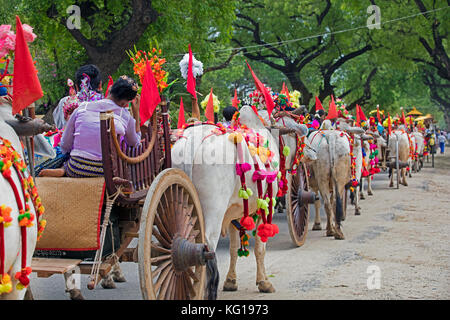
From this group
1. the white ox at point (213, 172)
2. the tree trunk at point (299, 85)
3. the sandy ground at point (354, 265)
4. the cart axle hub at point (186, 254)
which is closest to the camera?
the cart axle hub at point (186, 254)

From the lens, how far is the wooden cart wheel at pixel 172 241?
3834mm

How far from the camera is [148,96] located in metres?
4.62

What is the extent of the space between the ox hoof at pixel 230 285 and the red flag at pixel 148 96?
2687 millimetres

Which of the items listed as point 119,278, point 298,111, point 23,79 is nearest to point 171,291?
point 23,79

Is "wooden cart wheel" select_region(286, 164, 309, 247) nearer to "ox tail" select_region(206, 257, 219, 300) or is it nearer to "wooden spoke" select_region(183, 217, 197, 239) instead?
"ox tail" select_region(206, 257, 219, 300)

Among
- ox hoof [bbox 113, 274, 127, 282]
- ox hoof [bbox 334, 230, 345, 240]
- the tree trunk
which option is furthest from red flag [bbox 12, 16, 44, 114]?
the tree trunk

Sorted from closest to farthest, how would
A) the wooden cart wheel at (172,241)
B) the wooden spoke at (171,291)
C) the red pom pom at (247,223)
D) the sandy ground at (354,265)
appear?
the wooden cart wheel at (172,241) < the wooden spoke at (171,291) < the red pom pom at (247,223) < the sandy ground at (354,265)

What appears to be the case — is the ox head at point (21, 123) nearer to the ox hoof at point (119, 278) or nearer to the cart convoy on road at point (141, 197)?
the cart convoy on road at point (141, 197)

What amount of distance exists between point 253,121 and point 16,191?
4.09 metres

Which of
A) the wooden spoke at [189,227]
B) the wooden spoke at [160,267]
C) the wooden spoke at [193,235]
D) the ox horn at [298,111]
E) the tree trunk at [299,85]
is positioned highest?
the tree trunk at [299,85]

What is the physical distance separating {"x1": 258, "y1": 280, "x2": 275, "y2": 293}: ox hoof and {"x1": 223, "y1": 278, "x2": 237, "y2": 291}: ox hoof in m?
0.31

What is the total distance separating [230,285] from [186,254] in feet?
7.47

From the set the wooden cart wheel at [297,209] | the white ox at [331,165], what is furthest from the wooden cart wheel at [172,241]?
the white ox at [331,165]

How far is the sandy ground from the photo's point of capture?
20.4 feet
